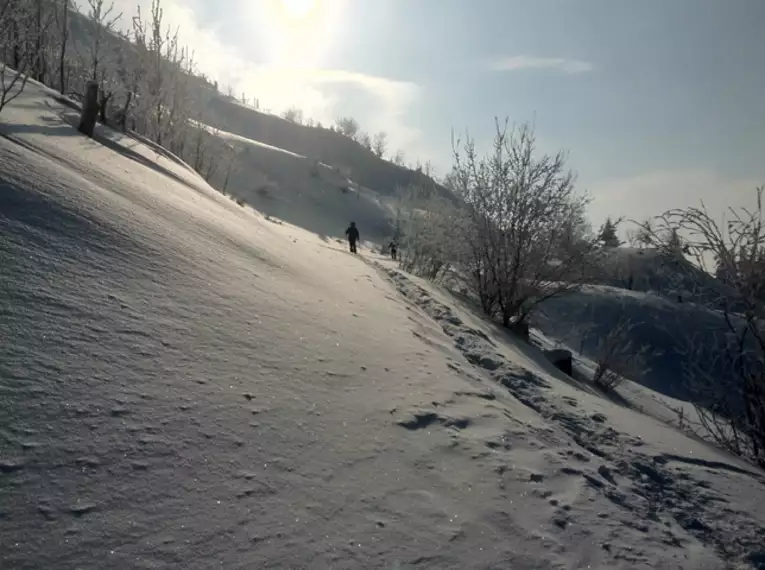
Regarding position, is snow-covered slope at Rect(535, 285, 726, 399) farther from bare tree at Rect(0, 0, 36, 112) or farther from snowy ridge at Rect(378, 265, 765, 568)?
bare tree at Rect(0, 0, 36, 112)

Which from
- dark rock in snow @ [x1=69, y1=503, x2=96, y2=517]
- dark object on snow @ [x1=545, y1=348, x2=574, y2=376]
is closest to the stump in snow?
dark rock in snow @ [x1=69, y1=503, x2=96, y2=517]

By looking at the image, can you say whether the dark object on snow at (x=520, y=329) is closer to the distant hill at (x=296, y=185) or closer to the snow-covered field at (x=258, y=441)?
the snow-covered field at (x=258, y=441)

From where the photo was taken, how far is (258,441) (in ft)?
7.50

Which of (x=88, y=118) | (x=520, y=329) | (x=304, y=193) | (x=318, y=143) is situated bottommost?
(x=520, y=329)

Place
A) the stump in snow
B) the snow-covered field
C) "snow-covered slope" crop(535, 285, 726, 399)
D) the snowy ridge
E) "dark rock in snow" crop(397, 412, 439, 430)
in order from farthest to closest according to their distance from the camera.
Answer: "snow-covered slope" crop(535, 285, 726, 399) < the stump in snow < "dark rock in snow" crop(397, 412, 439, 430) < the snowy ridge < the snow-covered field

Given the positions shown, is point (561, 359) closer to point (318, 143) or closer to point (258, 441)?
point (258, 441)

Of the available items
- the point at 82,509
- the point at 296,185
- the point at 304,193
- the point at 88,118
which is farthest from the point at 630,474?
the point at 296,185

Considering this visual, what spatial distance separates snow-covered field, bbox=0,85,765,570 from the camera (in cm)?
173

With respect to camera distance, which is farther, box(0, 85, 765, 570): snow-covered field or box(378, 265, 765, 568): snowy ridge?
box(378, 265, 765, 568): snowy ridge

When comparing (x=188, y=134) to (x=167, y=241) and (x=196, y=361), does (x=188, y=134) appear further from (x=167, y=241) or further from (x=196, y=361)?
(x=196, y=361)

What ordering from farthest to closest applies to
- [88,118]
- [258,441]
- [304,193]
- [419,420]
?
[304,193] → [88,118] → [419,420] → [258,441]

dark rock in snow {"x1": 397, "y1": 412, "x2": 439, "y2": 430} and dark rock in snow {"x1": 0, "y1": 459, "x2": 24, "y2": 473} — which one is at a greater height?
dark rock in snow {"x1": 397, "y1": 412, "x2": 439, "y2": 430}

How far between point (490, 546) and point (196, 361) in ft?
5.65

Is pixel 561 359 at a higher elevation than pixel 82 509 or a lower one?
higher
